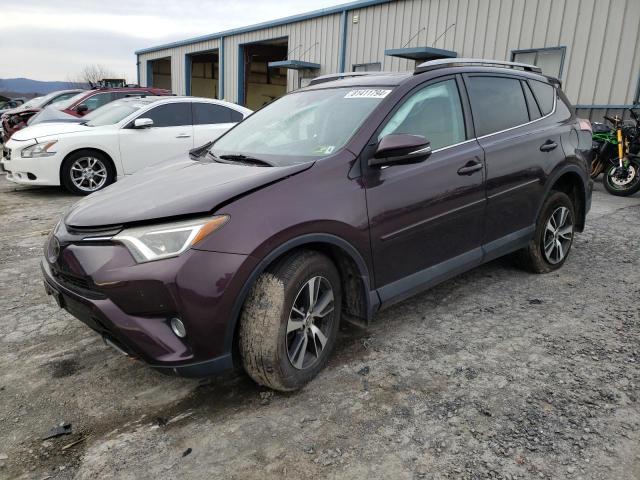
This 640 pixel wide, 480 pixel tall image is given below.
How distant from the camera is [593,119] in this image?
1016cm

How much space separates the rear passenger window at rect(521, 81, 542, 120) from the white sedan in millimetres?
4630

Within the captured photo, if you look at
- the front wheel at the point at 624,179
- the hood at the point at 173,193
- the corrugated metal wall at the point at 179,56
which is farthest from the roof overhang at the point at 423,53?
the corrugated metal wall at the point at 179,56

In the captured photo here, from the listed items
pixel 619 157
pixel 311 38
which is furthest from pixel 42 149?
pixel 311 38

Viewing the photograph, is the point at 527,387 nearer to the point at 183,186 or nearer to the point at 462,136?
the point at 462,136

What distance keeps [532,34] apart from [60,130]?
9740 mm

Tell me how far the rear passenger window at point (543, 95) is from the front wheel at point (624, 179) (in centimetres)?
483

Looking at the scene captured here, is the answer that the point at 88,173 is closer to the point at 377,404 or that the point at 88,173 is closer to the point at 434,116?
the point at 434,116

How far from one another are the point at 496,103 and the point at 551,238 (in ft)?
4.30

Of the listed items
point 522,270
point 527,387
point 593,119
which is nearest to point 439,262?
point 527,387

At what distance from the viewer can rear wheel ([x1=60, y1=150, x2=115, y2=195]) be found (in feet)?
23.7

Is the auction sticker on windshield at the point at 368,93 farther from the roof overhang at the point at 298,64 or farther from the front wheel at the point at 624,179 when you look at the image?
the roof overhang at the point at 298,64

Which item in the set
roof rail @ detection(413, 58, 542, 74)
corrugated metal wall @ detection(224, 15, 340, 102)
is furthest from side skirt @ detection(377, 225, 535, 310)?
corrugated metal wall @ detection(224, 15, 340, 102)

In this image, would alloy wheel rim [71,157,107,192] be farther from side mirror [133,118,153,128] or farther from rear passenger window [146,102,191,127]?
rear passenger window [146,102,191,127]

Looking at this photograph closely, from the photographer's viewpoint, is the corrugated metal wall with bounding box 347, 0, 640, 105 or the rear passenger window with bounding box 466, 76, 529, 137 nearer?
the rear passenger window with bounding box 466, 76, 529, 137
